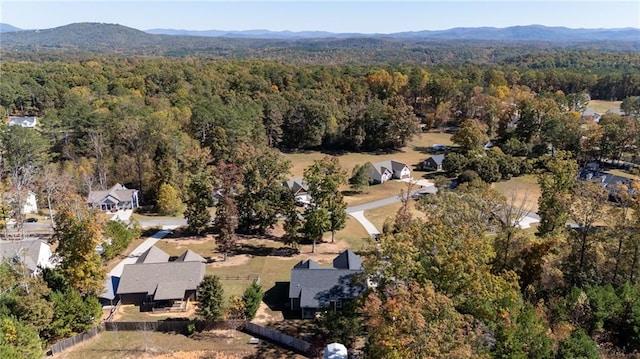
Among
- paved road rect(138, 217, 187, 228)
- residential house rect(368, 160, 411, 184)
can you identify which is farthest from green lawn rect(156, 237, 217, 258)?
residential house rect(368, 160, 411, 184)

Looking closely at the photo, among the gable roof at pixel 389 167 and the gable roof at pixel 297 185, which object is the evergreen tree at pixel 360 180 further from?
the gable roof at pixel 297 185

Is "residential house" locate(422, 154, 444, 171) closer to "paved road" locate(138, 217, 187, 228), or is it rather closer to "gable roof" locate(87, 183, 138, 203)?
"paved road" locate(138, 217, 187, 228)

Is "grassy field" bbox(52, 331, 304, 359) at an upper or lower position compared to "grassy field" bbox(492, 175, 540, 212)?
lower

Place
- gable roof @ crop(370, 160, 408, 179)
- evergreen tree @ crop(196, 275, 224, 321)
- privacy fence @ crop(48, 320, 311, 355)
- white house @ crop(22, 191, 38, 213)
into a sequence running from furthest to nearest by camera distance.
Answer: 1. gable roof @ crop(370, 160, 408, 179)
2. white house @ crop(22, 191, 38, 213)
3. evergreen tree @ crop(196, 275, 224, 321)
4. privacy fence @ crop(48, 320, 311, 355)

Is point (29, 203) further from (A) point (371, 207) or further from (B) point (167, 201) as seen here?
(A) point (371, 207)

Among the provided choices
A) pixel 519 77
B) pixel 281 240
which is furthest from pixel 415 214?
pixel 519 77

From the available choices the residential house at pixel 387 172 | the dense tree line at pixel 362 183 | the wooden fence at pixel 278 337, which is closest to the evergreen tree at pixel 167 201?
the dense tree line at pixel 362 183

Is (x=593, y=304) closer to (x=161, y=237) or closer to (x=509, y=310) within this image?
(x=509, y=310)

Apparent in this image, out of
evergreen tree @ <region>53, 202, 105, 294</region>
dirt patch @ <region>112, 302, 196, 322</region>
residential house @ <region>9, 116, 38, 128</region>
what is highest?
residential house @ <region>9, 116, 38, 128</region>
